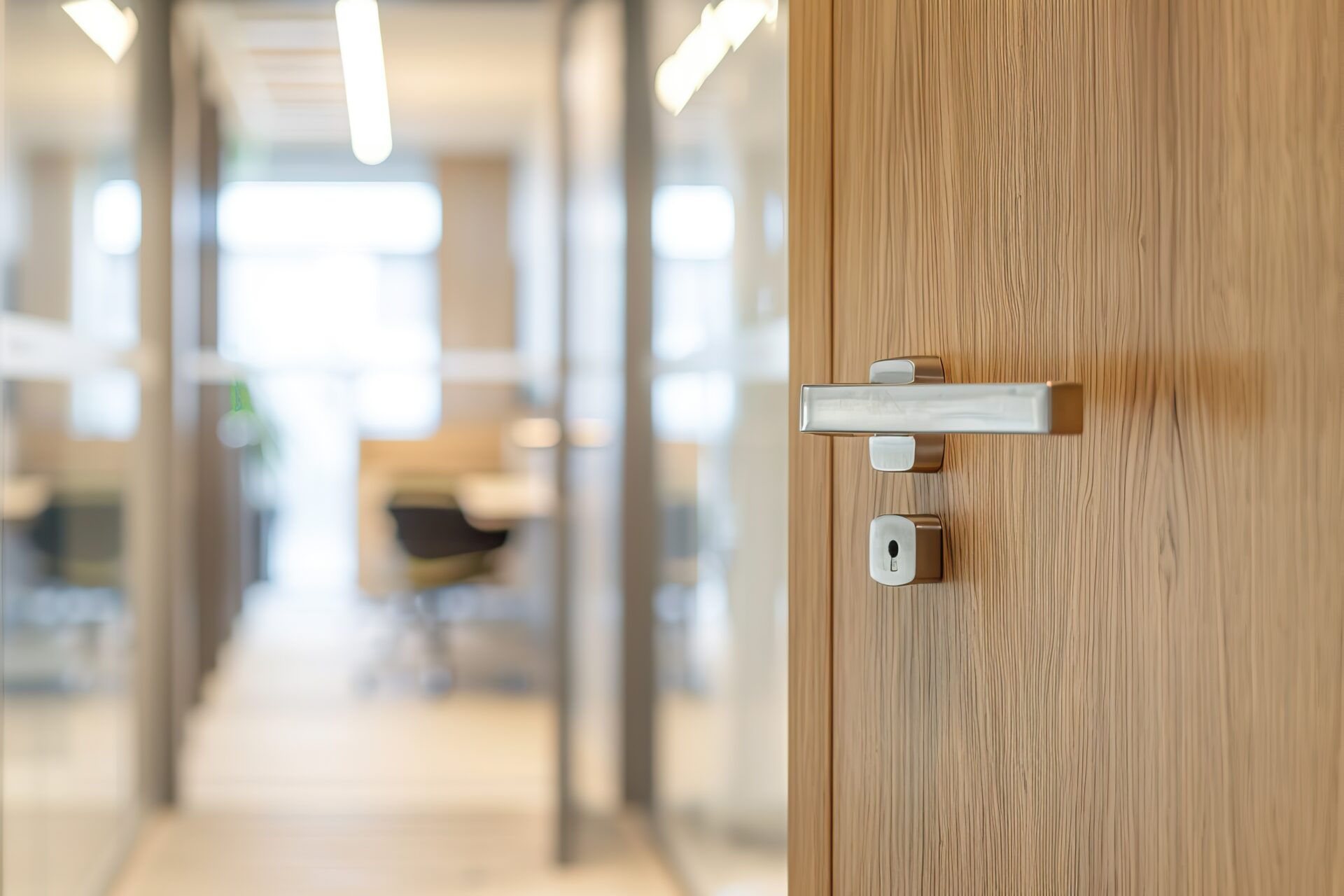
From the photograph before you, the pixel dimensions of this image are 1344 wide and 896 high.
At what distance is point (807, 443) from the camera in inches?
29.8

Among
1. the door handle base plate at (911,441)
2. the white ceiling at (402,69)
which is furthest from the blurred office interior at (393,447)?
the door handle base plate at (911,441)

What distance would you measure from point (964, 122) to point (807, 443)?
24 cm

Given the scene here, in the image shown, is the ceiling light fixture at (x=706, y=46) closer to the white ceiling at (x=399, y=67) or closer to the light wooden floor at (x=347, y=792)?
the white ceiling at (x=399, y=67)

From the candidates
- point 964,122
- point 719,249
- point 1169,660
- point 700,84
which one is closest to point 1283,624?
point 1169,660

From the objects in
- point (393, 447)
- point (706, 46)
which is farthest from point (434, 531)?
point (706, 46)

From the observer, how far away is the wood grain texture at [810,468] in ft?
2.42

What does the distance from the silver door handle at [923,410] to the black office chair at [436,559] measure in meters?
3.21

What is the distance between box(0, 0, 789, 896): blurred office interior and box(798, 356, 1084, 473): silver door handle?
A: 0.97 m

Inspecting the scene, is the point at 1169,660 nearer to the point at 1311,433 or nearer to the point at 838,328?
the point at 1311,433

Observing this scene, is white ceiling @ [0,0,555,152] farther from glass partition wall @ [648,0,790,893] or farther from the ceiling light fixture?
glass partition wall @ [648,0,790,893]

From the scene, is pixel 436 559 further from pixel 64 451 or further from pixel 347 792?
pixel 64 451

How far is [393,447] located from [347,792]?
3.57 feet

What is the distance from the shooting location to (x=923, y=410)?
0.58 m

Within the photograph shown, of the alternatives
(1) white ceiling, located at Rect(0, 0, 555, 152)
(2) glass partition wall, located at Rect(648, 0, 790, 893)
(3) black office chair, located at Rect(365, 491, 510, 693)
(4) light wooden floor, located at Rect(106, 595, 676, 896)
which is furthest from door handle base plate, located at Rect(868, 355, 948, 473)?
(3) black office chair, located at Rect(365, 491, 510, 693)
